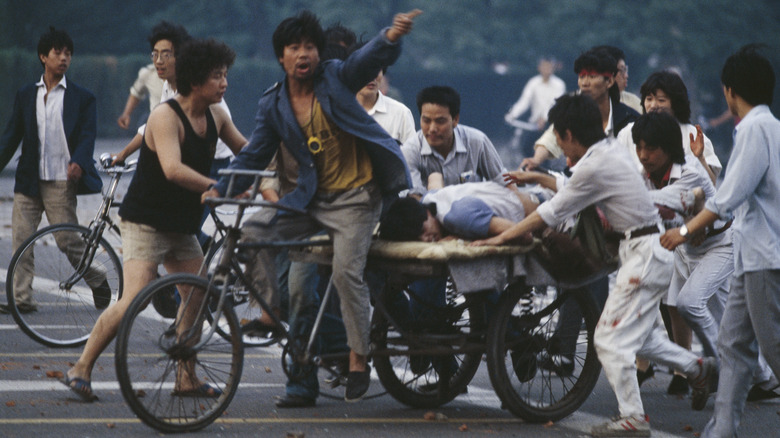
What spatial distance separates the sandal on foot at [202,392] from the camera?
568 cm

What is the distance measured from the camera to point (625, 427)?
5.70 meters

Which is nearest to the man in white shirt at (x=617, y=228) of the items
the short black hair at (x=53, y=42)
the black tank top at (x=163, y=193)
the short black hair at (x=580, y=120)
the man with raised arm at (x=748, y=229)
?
the short black hair at (x=580, y=120)

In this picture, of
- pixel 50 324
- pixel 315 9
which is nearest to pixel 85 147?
pixel 50 324

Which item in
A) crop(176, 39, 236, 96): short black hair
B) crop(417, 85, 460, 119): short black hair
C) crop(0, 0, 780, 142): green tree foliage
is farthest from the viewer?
crop(0, 0, 780, 142): green tree foliage

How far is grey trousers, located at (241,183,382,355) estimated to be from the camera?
5.76 meters

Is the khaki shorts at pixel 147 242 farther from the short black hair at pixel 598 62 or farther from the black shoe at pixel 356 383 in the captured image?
the short black hair at pixel 598 62

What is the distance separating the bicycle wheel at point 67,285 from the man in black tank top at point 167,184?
5.23ft

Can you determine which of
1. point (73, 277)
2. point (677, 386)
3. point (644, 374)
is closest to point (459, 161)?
point (644, 374)

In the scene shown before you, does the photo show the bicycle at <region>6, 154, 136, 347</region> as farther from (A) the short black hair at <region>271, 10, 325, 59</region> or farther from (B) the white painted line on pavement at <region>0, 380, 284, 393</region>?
(A) the short black hair at <region>271, 10, 325, 59</region>

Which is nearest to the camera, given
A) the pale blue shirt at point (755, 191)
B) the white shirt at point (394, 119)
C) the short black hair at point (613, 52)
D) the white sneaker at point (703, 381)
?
the pale blue shirt at point (755, 191)

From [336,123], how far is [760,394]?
289 cm

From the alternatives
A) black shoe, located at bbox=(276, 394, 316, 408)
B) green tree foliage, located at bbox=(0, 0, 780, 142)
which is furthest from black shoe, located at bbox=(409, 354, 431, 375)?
green tree foliage, located at bbox=(0, 0, 780, 142)

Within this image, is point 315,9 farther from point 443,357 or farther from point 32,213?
point 443,357

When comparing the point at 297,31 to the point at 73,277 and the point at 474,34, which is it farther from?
the point at 474,34
